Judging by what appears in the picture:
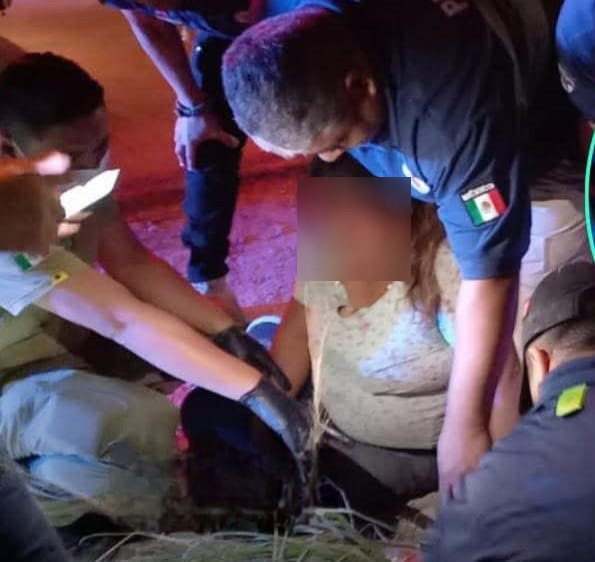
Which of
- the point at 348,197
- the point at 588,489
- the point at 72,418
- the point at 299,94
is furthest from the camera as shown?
the point at 72,418

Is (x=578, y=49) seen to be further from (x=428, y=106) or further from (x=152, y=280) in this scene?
Result: (x=152, y=280)

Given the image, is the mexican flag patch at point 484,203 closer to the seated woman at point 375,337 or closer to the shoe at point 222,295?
the seated woman at point 375,337

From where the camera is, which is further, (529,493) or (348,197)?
(348,197)

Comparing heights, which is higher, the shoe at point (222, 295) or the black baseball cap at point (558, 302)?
the black baseball cap at point (558, 302)

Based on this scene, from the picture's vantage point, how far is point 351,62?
2.68 ft

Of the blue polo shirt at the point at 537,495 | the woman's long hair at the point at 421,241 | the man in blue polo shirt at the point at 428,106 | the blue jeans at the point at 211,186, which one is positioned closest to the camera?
Answer: the blue polo shirt at the point at 537,495

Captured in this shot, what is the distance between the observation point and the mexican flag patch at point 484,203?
816mm

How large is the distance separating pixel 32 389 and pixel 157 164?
230 mm

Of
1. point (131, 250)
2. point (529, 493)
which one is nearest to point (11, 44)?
point (131, 250)

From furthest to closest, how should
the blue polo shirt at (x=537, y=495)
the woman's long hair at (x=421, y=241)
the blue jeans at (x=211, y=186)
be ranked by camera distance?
the blue jeans at (x=211, y=186), the woman's long hair at (x=421, y=241), the blue polo shirt at (x=537, y=495)

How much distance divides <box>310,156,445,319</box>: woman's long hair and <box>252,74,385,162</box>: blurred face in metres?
0.07

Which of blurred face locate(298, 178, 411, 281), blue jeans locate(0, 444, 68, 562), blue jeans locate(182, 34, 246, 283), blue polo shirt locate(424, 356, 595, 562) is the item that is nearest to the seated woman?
blurred face locate(298, 178, 411, 281)

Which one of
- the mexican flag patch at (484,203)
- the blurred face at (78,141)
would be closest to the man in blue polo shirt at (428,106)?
the mexican flag patch at (484,203)

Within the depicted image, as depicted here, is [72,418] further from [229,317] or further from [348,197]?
[348,197]
